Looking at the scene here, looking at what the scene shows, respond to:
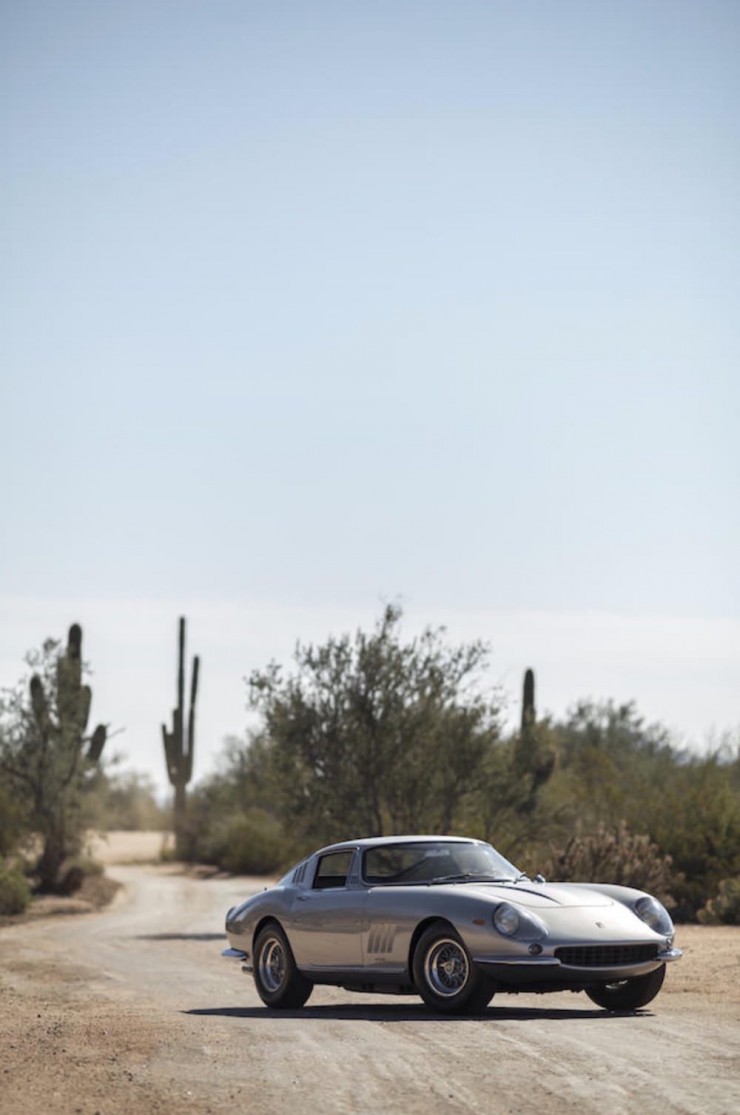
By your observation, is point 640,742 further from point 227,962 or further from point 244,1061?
point 244,1061

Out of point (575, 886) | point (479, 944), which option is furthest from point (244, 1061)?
point (575, 886)

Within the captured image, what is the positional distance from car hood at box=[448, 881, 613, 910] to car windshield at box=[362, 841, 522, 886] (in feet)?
0.98

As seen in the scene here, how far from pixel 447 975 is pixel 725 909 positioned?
1440cm

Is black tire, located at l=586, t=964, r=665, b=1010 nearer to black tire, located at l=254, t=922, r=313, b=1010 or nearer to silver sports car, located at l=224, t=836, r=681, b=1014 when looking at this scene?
silver sports car, located at l=224, t=836, r=681, b=1014

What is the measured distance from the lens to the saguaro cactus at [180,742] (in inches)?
2349

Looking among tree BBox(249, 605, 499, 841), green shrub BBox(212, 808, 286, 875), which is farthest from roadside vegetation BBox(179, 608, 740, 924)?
green shrub BBox(212, 808, 286, 875)

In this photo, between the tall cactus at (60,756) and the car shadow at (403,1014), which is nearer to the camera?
the car shadow at (403,1014)

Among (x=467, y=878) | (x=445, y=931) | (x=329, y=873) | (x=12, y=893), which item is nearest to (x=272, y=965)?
(x=329, y=873)

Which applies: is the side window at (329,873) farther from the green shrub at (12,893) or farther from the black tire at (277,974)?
the green shrub at (12,893)

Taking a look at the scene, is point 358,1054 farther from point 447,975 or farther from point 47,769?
point 47,769

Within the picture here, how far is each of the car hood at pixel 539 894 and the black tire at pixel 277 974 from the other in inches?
84.5

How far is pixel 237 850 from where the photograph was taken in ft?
181

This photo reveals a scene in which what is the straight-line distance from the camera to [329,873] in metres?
15.5

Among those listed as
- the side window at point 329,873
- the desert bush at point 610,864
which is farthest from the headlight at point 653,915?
the desert bush at point 610,864
